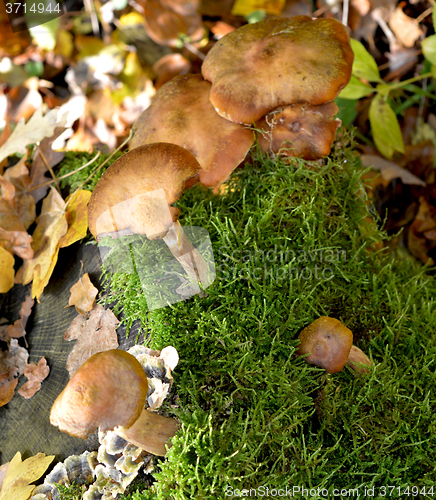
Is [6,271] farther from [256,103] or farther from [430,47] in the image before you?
[430,47]

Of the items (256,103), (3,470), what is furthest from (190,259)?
(3,470)

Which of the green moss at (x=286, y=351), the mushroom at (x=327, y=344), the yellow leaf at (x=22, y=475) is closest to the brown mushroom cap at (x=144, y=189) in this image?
the green moss at (x=286, y=351)

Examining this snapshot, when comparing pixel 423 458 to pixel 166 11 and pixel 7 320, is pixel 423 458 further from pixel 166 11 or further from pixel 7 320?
pixel 166 11

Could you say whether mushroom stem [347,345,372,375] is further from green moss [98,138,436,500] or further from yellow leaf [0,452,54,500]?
yellow leaf [0,452,54,500]

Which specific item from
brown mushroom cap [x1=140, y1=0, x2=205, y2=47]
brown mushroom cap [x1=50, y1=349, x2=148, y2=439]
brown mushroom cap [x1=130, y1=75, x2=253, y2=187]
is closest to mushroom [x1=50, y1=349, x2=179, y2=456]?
brown mushroom cap [x1=50, y1=349, x2=148, y2=439]

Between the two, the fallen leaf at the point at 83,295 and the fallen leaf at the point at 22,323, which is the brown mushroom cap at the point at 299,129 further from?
the fallen leaf at the point at 22,323

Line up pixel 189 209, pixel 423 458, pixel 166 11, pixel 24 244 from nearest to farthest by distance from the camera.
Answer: pixel 423 458
pixel 189 209
pixel 24 244
pixel 166 11

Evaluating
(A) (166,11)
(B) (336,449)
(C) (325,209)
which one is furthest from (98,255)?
A: (A) (166,11)
